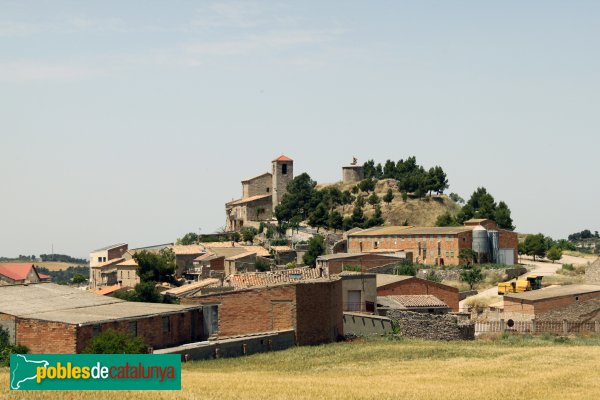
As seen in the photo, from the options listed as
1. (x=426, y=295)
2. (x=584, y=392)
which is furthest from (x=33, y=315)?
(x=426, y=295)

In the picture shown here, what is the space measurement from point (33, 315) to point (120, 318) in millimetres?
3675

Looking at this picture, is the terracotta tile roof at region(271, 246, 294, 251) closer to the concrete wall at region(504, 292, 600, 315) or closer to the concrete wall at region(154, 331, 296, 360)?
the concrete wall at region(504, 292, 600, 315)

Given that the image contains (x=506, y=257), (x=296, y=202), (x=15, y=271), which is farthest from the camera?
(x=296, y=202)

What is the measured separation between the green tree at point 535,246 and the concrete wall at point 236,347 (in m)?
59.3

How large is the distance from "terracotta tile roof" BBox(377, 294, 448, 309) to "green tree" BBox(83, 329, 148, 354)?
2455 cm

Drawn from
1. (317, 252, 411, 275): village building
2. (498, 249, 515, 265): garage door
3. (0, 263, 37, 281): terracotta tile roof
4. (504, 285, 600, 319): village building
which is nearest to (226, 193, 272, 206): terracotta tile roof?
(0, 263, 37, 281): terracotta tile roof

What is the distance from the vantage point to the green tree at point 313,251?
94.2 meters

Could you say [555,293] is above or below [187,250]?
below

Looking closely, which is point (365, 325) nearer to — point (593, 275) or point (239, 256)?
point (593, 275)

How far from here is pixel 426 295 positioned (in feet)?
210

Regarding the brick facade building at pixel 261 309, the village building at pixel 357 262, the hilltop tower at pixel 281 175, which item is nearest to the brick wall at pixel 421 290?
the village building at pixel 357 262

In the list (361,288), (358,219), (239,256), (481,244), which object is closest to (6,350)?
(361,288)

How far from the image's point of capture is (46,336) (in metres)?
38.4

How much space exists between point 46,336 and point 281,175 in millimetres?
96881
